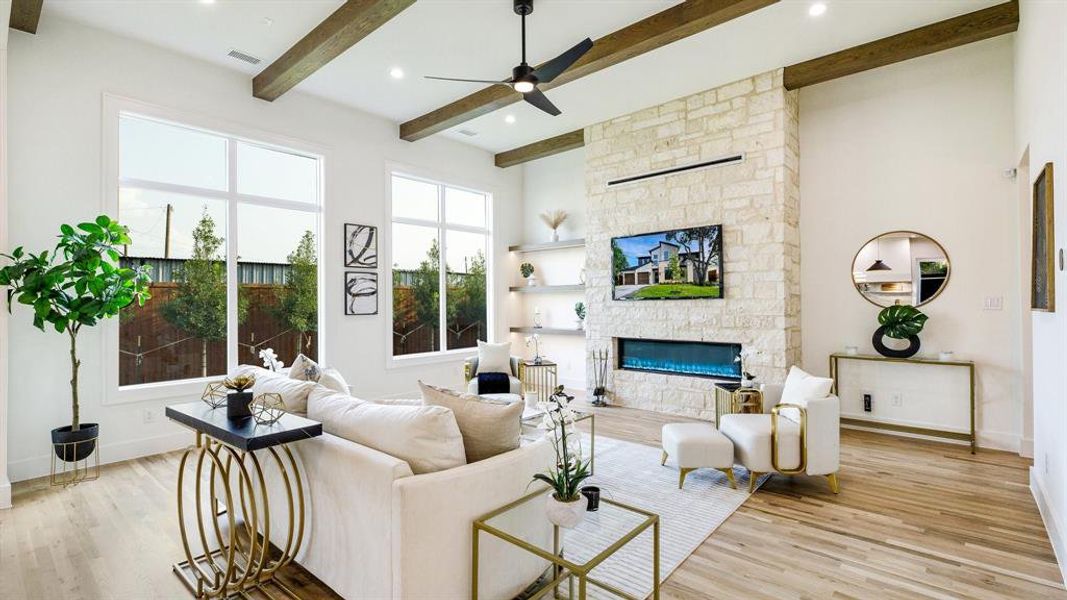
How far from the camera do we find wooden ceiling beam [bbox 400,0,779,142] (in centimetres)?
365

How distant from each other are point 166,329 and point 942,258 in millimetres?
7220

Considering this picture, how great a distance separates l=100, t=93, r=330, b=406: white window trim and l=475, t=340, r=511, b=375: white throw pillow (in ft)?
6.11

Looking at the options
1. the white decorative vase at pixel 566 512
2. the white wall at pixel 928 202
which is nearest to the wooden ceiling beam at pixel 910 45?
the white wall at pixel 928 202

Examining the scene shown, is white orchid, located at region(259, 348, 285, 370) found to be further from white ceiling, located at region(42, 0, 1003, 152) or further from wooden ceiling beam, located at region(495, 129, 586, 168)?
wooden ceiling beam, located at region(495, 129, 586, 168)

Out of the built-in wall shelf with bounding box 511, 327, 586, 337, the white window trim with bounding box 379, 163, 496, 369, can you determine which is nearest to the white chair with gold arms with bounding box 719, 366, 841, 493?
the built-in wall shelf with bounding box 511, 327, 586, 337

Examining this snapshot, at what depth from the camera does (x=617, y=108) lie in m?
5.93

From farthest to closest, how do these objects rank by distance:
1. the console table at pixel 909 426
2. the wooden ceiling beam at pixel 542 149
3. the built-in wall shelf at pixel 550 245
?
the built-in wall shelf at pixel 550 245
the wooden ceiling beam at pixel 542 149
the console table at pixel 909 426

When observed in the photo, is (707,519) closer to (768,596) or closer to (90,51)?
(768,596)

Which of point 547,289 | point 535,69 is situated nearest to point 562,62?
point 535,69

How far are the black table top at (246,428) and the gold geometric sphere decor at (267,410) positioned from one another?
0.08 ft

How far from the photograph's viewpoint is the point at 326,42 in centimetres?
399

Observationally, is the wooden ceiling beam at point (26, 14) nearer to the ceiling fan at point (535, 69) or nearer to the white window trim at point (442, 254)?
the ceiling fan at point (535, 69)

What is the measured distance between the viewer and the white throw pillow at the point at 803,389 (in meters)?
3.33

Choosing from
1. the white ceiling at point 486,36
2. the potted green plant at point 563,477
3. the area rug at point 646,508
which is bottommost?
the area rug at point 646,508
